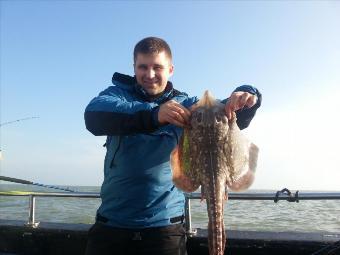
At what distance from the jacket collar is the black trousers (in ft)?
3.81

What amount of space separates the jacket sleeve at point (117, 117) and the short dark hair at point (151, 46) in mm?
648

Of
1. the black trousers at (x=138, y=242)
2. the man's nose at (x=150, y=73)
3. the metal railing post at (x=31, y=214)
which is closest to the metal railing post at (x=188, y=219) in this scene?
the black trousers at (x=138, y=242)

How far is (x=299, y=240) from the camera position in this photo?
14.9 feet

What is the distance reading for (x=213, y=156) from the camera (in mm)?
2705

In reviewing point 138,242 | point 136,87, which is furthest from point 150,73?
point 138,242

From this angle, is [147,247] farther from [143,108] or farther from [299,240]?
[299,240]

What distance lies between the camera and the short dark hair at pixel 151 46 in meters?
3.53

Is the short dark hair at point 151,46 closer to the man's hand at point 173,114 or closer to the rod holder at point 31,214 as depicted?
the man's hand at point 173,114

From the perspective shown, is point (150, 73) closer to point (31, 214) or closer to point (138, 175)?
point (138, 175)

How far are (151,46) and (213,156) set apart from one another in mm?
1375

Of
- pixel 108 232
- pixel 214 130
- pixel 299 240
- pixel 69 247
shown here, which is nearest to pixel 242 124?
pixel 214 130

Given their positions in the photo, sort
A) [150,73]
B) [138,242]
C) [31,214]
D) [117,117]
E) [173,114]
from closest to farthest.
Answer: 1. [173,114]
2. [117,117]
3. [138,242]
4. [150,73]
5. [31,214]

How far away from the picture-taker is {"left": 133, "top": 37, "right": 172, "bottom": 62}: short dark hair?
3.53 metres

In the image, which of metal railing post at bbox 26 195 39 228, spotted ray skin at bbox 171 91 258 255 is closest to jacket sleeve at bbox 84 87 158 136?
spotted ray skin at bbox 171 91 258 255
